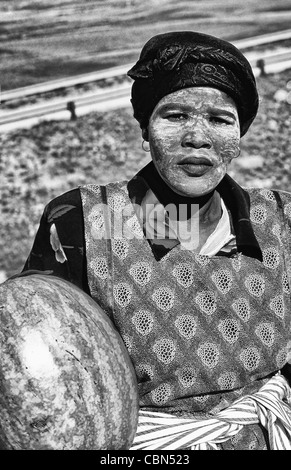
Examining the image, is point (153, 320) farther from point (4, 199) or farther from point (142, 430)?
point (4, 199)

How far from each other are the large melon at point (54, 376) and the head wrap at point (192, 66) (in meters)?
0.92

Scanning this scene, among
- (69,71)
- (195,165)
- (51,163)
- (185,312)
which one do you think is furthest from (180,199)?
(69,71)

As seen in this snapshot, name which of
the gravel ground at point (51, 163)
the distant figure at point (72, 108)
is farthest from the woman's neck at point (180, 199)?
the distant figure at point (72, 108)

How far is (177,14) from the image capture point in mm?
4633

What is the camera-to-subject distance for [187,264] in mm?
3375

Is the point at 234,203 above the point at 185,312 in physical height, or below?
above

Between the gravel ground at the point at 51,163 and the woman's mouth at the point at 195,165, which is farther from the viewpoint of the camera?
the gravel ground at the point at 51,163

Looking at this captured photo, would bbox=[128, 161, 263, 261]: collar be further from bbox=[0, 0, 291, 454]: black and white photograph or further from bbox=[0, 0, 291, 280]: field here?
bbox=[0, 0, 291, 280]: field

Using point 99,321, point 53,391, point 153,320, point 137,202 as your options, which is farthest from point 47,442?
point 137,202

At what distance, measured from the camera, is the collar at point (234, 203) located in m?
3.49

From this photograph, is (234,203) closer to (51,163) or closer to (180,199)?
(180,199)

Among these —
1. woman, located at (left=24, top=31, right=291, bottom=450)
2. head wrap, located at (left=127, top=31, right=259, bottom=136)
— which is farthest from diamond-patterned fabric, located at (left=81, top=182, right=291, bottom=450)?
head wrap, located at (left=127, top=31, right=259, bottom=136)

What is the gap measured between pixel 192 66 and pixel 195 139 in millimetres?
269

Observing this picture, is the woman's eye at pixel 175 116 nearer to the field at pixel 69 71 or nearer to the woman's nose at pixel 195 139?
the woman's nose at pixel 195 139
